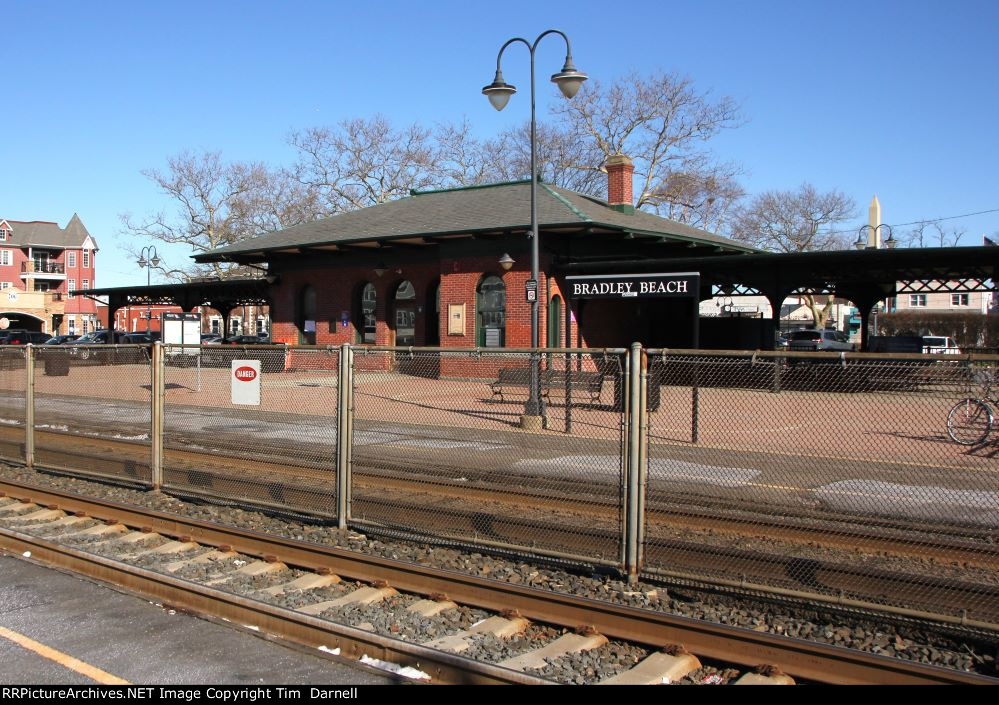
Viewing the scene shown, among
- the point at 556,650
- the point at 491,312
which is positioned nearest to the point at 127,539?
the point at 556,650

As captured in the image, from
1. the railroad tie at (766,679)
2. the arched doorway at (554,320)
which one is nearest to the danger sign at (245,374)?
the railroad tie at (766,679)

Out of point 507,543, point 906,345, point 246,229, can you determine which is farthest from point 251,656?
point 246,229

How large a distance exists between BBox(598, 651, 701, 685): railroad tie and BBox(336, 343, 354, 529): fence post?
3.97m

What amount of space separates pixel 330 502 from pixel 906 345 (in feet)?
82.1

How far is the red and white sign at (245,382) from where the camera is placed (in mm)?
9586

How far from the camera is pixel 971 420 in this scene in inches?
270

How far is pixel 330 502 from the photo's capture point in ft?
31.3

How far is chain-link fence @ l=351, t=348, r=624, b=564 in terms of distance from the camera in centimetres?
791

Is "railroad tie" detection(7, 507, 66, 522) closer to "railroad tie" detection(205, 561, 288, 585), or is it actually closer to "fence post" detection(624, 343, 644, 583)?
"railroad tie" detection(205, 561, 288, 585)

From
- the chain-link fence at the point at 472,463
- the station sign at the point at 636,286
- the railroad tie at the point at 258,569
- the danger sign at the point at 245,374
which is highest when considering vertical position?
the station sign at the point at 636,286

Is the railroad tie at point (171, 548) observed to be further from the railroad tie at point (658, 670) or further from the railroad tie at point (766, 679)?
the railroad tie at point (766, 679)

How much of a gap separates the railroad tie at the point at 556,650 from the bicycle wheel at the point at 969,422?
324 cm

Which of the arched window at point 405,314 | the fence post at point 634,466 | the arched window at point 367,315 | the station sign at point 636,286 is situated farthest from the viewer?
the arched window at point 367,315

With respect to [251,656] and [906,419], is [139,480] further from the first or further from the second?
[906,419]
